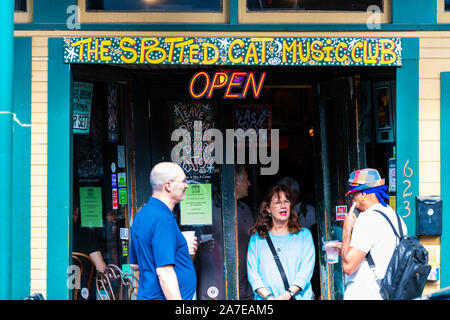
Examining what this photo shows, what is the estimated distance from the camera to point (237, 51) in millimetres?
5637

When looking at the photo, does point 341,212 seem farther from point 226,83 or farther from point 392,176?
point 226,83

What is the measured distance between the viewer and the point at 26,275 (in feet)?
18.2

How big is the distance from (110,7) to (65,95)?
1.02m

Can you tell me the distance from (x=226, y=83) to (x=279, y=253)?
6.04 ft

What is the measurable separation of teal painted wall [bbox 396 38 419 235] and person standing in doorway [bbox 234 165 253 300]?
181 cm

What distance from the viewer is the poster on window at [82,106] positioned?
5914 mm

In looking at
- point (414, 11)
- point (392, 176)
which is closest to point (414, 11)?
point (414, 11)

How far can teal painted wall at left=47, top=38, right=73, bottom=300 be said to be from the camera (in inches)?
219

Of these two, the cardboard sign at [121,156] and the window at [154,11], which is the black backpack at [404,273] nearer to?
the window at [154,11]

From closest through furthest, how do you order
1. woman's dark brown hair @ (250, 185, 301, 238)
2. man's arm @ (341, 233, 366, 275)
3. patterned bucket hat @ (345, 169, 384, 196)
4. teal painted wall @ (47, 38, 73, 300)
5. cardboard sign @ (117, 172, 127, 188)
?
man's arm @ (341, 233, 366, 275), patterned bucket hat @ (345, 169, 384, 196), teal painted wall @ (47, 38, 73, 300), woman's dark brown hair @ (250, 185, 301, 238), cardboard sign @ (117, 172, 127, 188)

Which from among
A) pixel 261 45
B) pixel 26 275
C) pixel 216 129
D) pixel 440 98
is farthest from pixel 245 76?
pixel 26 275

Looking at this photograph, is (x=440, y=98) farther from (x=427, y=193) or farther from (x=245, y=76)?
(x=245, y=76)

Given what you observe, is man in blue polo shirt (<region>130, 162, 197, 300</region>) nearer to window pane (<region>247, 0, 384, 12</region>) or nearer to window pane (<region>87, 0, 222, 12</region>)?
window pane (<region>87, 0, 222, 12</region>)

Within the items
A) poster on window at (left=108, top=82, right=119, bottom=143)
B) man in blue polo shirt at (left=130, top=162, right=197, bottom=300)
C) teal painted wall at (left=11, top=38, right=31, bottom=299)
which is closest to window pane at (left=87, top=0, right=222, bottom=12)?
poster on window at (left=108, top=82, right=119, bottom=143)
